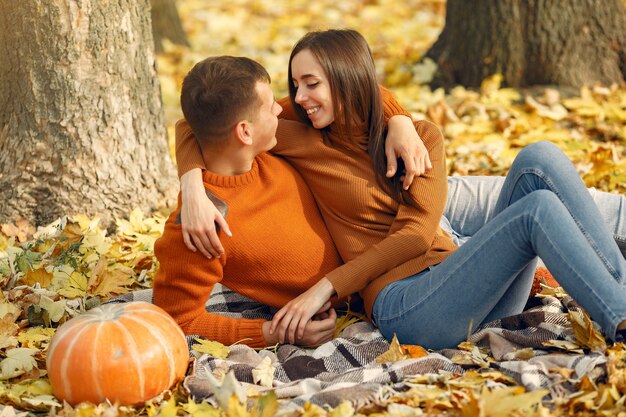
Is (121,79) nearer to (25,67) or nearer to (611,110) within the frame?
(25,67)

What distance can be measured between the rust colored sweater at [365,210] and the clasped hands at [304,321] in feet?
0.22

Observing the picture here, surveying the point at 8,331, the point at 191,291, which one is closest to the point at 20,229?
the point at 8,331

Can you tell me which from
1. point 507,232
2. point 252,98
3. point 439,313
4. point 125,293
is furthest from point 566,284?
point 125,293

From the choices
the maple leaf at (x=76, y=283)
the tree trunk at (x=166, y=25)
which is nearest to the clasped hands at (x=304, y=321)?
the maple leaf at (x=76, y=283)

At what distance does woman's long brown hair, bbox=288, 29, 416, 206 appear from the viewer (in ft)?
10.2

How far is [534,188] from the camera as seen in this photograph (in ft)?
10.0

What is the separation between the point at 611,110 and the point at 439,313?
119 inches

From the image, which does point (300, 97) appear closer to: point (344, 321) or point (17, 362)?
point (344, 321)

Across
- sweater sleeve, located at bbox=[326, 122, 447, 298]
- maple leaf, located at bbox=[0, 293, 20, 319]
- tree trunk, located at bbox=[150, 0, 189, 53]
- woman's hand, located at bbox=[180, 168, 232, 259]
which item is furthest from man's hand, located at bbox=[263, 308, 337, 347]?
tree trunk, located at bbox=[150, 0, 189, 53]

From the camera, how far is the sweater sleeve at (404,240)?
3.07m

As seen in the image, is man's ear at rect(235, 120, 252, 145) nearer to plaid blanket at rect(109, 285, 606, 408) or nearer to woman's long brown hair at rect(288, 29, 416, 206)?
woman's long brown hair at rect(288, 29, 416, 206)

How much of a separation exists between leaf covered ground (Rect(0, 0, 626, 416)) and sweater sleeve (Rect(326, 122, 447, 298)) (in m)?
0.34

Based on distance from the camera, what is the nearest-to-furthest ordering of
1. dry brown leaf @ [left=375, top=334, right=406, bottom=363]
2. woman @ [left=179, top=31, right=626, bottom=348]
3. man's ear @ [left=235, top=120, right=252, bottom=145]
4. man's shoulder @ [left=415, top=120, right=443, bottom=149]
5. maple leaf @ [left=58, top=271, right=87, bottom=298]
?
1. woman @ [left=179, top=31, right=626, bottom=348]
2. dry brown leaf @ [left=375, top=334, right=406, bottom=363]
3. man's ear @ [left=235, top=120, right=252, bottom=145]
4. man's shoulder @ [left=415, top=120, right=443, bottom=149]
5. maple leaf @ [left=58, top=271, right=87, bottom=298]

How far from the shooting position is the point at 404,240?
3059 mm
